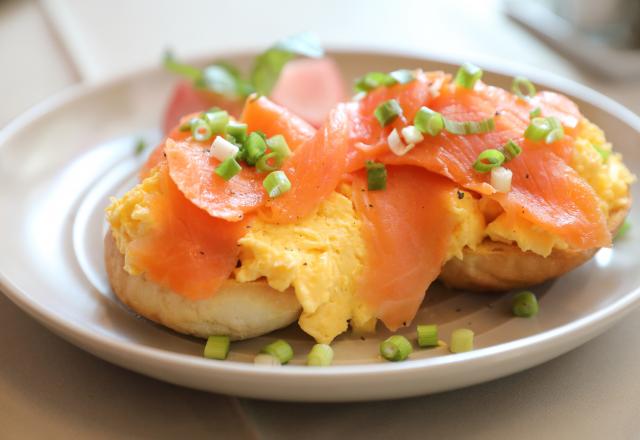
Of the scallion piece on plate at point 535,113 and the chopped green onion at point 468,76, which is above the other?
the chopped green onion at point 468,76

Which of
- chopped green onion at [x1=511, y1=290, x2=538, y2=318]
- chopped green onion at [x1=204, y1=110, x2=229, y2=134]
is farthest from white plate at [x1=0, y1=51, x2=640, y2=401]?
chopped green onion at [x1=204, y1=110, x2=229, y2=134]

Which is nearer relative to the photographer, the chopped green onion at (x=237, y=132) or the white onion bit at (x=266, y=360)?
the white onion bit at (x=266, y=360)

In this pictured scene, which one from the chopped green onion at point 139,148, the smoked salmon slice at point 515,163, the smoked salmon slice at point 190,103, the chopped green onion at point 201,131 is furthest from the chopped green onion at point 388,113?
the chopped green onion at point 139,148

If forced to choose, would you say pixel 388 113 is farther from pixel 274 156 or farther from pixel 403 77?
pixel 274 156

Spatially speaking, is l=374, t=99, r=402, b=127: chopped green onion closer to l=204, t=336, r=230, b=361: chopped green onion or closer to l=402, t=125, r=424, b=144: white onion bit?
l=402, t=125, r=424, b=144: white onion bit

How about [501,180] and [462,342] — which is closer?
[462,342]

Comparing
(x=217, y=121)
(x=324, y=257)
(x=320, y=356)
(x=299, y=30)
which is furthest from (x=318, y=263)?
(x=299, y=30)

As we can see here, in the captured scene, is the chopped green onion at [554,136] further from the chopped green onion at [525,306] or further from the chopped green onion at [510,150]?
the chopped green onion at [525,306]
